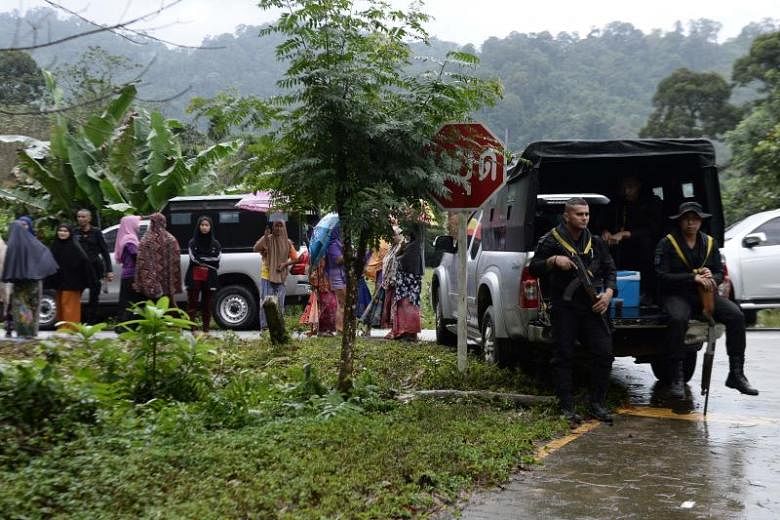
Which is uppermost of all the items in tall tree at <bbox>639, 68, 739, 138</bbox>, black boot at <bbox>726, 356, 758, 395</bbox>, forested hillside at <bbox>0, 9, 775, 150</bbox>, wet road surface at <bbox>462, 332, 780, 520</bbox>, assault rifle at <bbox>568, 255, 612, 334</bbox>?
forested hillside at <bbox>0, 9, 775, 150</bbox>

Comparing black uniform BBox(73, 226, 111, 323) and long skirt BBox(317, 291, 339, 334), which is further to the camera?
black uniform BBox(73, 226, 111, 323)

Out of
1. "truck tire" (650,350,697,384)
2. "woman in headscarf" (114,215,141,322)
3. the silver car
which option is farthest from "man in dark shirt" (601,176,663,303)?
"woman in headscarf" (114,215,141,322)

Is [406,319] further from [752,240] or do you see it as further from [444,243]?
[752,240]

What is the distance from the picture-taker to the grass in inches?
203

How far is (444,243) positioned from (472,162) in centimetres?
254

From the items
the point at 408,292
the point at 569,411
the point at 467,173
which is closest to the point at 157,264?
the point at 408,292

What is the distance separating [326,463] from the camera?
5.94 m

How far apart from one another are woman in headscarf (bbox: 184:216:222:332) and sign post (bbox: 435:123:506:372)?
19.4ft

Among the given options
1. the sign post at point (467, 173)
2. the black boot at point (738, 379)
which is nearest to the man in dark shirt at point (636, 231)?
the black boot at point (738, 379)

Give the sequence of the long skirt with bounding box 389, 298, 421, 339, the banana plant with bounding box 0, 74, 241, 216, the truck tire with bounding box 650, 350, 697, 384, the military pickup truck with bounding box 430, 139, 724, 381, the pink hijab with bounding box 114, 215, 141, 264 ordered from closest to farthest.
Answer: the military pickup truck with bounding box 430, 139, 724, 381 < the truck tire with bounding box 650, 350, 697, 384 < the long skirt with bounding box 389, 298, 421, 339 < the pink hijab with bounding box 114, 215, 141, 264 < the banana plant with bounding box 0, 74, 241, 216

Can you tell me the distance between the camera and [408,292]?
1295cm

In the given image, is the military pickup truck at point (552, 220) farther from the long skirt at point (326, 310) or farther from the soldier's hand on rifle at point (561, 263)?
the long skirt at point (326, 310)

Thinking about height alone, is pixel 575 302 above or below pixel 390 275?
below

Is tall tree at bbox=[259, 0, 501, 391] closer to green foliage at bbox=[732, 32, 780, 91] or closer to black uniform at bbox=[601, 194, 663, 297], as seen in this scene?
black uniform at bbox=[601, 194, 663, 297]
